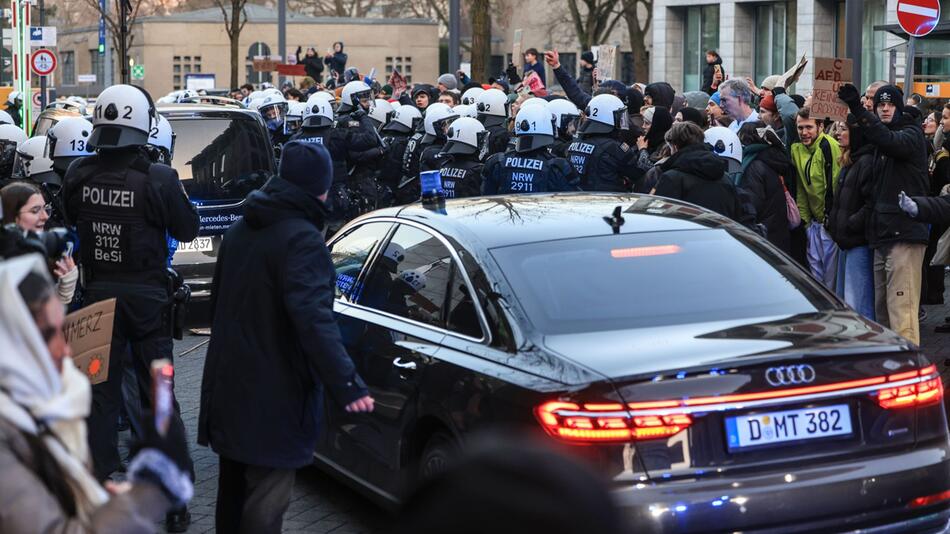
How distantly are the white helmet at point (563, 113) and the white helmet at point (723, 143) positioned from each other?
13.9 feet

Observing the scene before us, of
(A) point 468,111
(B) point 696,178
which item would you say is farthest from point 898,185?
(A) point 468,111

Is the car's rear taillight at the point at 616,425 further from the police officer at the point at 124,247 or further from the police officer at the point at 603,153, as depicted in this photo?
the police officer at the point at 603,153

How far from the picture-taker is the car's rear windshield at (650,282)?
523cm

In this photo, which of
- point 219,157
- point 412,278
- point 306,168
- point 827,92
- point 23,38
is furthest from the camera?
point 23,38

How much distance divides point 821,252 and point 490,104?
558 cm

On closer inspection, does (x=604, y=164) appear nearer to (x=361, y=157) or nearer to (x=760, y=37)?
(x=361, y=157)

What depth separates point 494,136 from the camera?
610 inches

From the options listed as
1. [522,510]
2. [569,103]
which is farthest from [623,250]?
[569,103]

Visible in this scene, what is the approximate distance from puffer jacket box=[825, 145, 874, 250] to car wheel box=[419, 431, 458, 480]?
17.0 feet

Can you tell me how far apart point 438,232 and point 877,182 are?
4.69 metres

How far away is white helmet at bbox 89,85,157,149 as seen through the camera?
6.94m

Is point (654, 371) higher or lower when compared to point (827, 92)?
lower

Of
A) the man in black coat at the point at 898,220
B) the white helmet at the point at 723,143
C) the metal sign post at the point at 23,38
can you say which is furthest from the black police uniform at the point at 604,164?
the metal sign post at the point at 23,38

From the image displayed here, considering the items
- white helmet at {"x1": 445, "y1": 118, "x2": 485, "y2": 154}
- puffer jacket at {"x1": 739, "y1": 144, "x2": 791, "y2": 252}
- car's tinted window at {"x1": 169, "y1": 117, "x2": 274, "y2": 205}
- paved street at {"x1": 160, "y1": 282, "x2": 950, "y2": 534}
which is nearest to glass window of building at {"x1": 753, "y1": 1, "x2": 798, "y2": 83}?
white helmet at {"x1": 445, "y1": 118, "x2": 485, "y2": 154}
